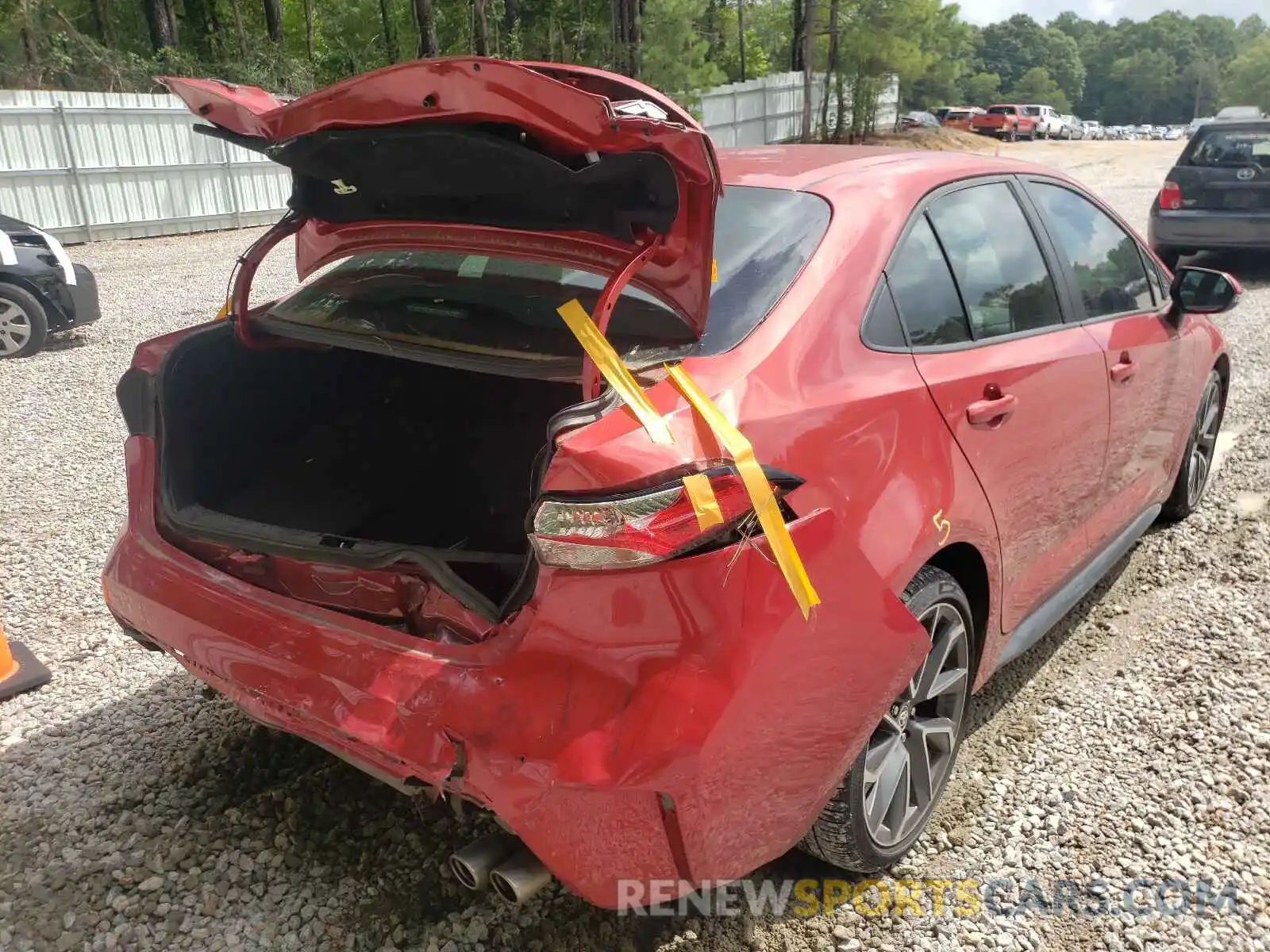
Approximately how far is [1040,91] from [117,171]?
10178 centimetres

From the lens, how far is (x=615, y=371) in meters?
1.94

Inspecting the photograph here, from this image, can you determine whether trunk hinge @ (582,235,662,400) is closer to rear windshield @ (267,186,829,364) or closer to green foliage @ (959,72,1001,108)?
rear windshield @ (267,186,829,364)

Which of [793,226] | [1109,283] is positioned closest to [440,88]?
[793,226]

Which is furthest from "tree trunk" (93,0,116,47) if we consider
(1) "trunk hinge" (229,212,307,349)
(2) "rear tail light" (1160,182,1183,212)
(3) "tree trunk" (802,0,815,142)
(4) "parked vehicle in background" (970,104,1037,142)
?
(4) "parked vehicle in background" (970,104,1037,142)

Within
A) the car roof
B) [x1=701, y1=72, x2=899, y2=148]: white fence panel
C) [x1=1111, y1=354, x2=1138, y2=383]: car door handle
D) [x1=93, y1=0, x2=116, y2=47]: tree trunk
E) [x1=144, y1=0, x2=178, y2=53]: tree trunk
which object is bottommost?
[x1=1111, y1=354, x2=1138, y2=383]: car door handle

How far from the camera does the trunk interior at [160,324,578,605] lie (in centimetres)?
286

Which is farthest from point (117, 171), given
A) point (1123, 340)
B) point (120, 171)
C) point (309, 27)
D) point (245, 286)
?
point (309, 27)

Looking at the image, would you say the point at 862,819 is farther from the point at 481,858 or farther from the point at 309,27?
the point at 309,27

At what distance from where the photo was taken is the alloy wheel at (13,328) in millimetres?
8148

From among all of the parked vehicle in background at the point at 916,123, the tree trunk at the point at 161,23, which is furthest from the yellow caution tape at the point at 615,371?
the parked vehicle in background at the point at 916,123

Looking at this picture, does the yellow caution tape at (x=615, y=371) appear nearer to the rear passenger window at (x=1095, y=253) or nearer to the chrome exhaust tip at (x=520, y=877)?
the chrome exhaust tip at (x=520, y=877)

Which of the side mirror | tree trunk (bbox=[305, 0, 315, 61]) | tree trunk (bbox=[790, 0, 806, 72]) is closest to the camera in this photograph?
the side mirror

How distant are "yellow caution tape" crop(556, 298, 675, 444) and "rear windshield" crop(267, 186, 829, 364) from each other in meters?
0.11

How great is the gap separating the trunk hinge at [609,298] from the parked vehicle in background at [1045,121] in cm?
5628
